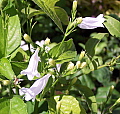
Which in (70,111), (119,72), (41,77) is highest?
(41,77)

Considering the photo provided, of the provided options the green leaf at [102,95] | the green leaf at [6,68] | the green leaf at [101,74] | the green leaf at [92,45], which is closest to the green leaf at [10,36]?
the green leaf at [6,68]

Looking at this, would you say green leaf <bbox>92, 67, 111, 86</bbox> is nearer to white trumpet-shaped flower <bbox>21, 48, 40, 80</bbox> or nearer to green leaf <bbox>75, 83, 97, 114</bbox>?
green leaf <bbox>75, 83, 97, 114</bbox>

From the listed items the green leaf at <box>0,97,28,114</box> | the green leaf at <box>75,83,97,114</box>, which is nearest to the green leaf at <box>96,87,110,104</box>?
Result: the green leaf at <box>75,83,97,114</box>

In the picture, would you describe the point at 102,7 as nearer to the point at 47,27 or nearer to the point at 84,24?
the point at 47,27

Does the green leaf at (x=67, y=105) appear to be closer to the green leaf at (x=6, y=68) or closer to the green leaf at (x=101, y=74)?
the green leaf at (x=6, y=68)

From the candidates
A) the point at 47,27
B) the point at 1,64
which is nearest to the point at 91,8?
the point at 47,27

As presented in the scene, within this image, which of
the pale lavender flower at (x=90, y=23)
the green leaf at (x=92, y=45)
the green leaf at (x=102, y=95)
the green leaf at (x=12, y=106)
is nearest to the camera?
the green leaf at (x=12, y=106)
